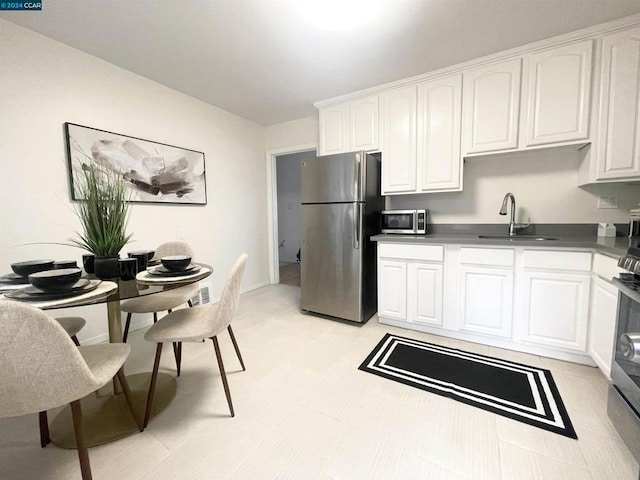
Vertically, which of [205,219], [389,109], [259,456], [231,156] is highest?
[389,109]

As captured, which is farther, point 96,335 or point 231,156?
point 231,156

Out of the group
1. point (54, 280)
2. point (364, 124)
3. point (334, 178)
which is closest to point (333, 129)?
point (364, 124)

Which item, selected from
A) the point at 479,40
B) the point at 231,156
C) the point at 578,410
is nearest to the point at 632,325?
the point at 578,410

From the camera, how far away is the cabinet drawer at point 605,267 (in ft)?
4.66

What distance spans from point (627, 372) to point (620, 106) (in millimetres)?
1827

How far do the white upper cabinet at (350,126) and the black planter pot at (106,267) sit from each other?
2.26 meters

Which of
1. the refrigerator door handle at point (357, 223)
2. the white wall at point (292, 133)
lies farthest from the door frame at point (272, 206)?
the refrigerator door handle at point (357, 223)

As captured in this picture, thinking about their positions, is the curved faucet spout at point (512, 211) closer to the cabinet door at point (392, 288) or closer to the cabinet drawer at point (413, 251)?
the cabinet drawer at point (413, 251)

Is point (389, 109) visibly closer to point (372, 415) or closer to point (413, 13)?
point (413, 13)

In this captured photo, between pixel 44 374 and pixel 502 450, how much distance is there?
1.86 meters

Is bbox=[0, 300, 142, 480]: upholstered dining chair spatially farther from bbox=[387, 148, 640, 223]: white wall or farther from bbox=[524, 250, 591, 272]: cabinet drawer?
bbox=[387, 148, 640, 223]: white wall

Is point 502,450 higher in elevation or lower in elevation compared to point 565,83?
lower

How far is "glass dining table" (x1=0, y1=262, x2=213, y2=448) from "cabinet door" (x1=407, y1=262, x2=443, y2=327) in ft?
5.71

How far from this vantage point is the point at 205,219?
306 cm
